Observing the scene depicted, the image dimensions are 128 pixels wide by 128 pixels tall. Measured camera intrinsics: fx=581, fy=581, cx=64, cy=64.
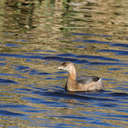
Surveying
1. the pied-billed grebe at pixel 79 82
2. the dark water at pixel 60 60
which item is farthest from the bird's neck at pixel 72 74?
the dark water at pixel 60 60

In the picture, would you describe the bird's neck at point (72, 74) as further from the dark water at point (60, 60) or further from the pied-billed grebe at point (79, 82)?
the dark water at point (60, 60)

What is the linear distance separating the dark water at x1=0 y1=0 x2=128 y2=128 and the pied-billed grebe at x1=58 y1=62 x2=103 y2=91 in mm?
282

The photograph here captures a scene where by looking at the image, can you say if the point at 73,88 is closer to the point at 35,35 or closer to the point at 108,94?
the point at 108,94

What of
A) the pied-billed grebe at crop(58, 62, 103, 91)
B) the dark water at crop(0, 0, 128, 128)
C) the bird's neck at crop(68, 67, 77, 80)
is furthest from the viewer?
the bird's neck at crop(68, 67, 77, 80)

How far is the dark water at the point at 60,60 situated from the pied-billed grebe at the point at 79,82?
0.28 m

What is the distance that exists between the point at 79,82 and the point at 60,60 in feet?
7.79

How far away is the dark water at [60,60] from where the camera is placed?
41.0 feet

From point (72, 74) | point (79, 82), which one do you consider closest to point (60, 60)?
point (72, 74)

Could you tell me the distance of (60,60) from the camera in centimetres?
1752

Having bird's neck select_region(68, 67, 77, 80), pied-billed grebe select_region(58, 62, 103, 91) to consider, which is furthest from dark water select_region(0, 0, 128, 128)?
bird's neck select_region(68, 67, 77, 80)

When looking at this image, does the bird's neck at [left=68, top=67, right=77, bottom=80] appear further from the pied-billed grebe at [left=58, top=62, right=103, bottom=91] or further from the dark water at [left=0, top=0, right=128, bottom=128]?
the dark water at [left=0, top=0, right=128, bottom=128]

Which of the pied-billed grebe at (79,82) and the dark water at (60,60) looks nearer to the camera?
the dark water at (60,60)

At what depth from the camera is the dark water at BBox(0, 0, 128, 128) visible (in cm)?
1248

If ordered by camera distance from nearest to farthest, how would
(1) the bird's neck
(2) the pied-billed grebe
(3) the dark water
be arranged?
1. (3) the dark water
2. (2) the pied-billed grebe
3. (1) the bird's neck
